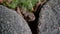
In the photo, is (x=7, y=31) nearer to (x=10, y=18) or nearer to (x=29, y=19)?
(x=10, y=18)

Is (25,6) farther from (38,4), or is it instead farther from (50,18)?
(50,18)

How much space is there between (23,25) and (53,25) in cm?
38

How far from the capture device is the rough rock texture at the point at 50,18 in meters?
2.37

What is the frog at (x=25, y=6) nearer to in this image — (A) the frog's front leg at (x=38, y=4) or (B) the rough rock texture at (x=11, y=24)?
(A) the frog's front leg at (x=38, y=4)

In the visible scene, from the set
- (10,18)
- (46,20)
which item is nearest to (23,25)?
(10,18)

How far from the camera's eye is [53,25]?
7.89 ft

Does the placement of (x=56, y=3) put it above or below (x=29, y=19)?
above

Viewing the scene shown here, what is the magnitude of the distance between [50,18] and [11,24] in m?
→ 0.52

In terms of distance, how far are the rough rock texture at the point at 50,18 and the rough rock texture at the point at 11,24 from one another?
232 millimetres

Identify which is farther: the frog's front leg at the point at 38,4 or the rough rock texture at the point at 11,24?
the frog's front leg at the point at 38,4

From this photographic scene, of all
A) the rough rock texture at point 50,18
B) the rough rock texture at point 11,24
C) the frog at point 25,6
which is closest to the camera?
the rough rock texture at point 11,24

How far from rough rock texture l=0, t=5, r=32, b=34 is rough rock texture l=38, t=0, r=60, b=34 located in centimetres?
23

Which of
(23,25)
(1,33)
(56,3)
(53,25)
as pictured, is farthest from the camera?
(56,3)

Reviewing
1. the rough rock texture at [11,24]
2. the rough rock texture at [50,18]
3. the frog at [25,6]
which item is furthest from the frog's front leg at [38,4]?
the rough rock texture at [11,24]
